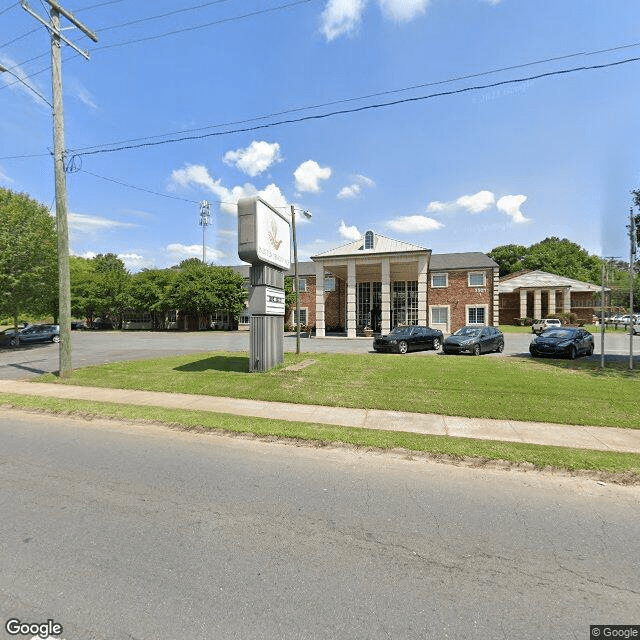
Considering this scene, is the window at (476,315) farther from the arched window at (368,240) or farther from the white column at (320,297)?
the white column at (320,297)

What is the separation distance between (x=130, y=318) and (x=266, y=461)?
2121 inches

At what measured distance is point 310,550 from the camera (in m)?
3.16

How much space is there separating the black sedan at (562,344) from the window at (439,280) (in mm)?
18774

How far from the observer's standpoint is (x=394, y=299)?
37.1m

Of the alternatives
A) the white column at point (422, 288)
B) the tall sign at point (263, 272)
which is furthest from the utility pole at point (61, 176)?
the white column at point (422, 288)

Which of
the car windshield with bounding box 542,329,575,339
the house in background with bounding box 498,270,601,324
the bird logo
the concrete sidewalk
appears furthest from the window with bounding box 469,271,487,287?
the concrete sidewalk

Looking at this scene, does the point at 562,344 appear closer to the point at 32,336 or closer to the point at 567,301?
the point at 32,336

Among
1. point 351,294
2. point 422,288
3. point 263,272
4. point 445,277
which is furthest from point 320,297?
point 263,272

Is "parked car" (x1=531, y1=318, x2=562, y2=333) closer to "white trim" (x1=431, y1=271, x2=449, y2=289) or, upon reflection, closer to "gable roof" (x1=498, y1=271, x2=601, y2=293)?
"white trim" (x1=431, y1=271, x2=449, y2=289)

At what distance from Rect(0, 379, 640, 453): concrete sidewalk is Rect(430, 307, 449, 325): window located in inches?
1150

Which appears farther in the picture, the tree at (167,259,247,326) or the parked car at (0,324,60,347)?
the tree at (167,259,247,326)

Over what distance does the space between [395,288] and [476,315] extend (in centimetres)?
825

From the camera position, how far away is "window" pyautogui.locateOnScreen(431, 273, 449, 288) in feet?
116

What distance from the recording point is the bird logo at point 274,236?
12.9 meters
